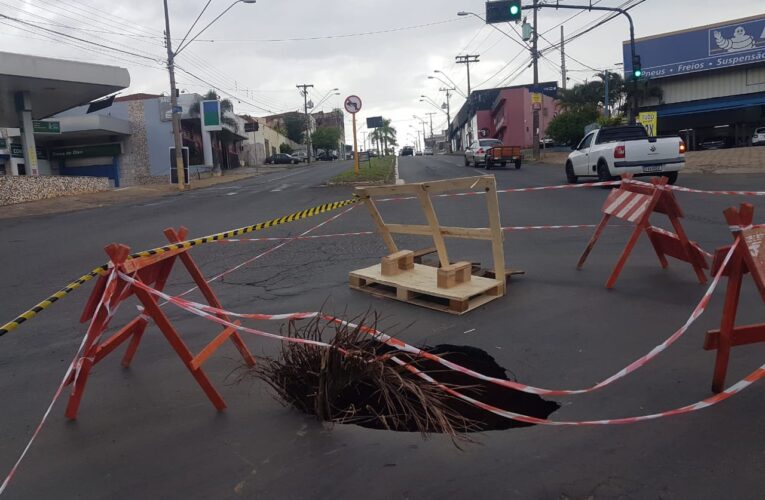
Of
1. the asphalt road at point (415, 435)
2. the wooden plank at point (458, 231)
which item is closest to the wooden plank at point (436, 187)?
the wooden plank at point (458, 231)

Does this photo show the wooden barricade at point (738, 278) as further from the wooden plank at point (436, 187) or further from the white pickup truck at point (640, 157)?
the white pickup truck at point (640, 157)

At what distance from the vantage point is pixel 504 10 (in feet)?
67.7

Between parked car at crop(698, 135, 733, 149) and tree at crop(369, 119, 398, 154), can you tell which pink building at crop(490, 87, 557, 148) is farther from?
tree at crop(369, 119, 398, 154)

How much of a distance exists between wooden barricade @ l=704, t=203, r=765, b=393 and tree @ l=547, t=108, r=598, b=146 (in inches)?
1496

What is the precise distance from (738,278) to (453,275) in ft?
8.96

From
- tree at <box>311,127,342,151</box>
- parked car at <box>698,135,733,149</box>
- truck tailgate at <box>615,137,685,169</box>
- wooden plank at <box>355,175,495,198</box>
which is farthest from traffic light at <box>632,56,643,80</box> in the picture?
tree at <box>311,127,342,151</box>

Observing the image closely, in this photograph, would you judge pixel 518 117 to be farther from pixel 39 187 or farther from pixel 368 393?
pixel 368 393

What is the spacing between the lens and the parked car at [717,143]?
42.8 m

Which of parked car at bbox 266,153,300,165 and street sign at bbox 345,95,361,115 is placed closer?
street sign at bbox 345,95,361,115

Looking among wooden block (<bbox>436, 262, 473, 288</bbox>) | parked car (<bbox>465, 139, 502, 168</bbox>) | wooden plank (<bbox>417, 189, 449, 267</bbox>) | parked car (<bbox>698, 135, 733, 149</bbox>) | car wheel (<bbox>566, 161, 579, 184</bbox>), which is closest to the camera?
wooden block (<bbox>436, 262, 473, 288</bbox>)

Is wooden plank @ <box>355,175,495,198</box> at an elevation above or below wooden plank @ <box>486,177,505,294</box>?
above

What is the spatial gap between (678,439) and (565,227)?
748 cm

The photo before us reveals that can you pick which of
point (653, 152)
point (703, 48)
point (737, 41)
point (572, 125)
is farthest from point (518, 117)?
point (653, 152)

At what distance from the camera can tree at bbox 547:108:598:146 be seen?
131 feet
